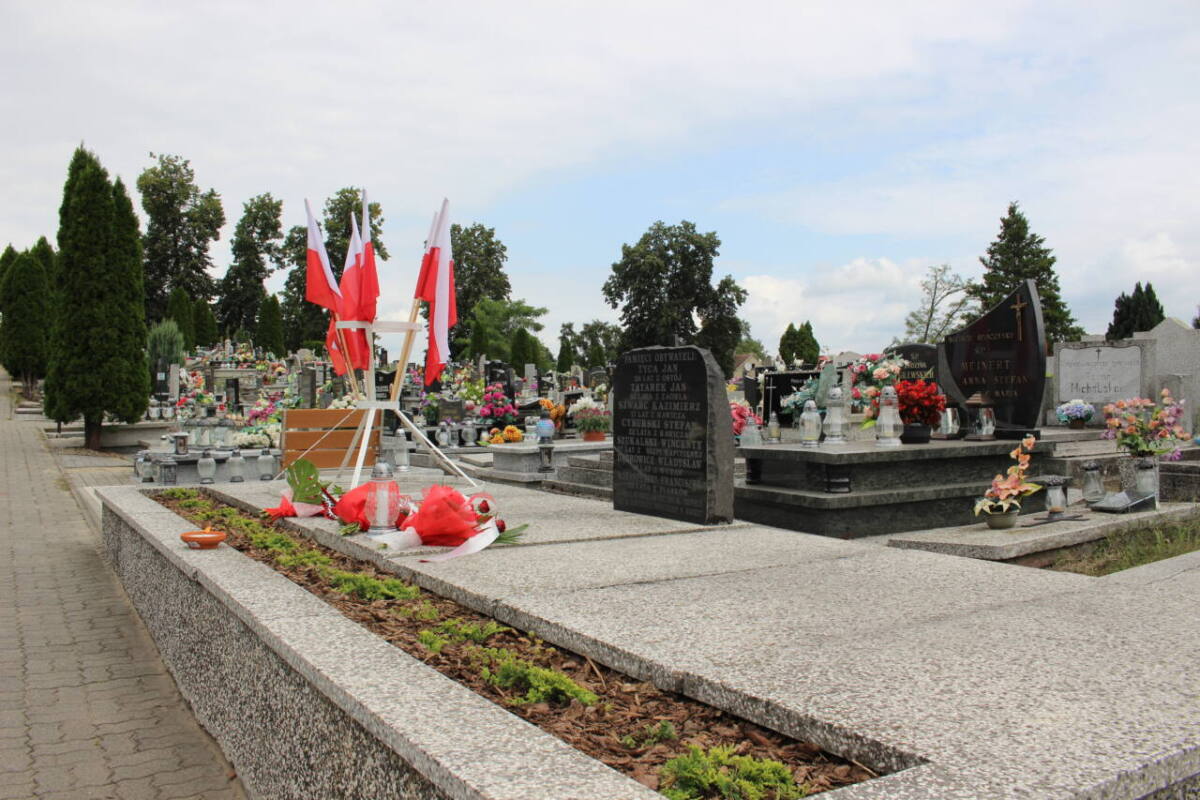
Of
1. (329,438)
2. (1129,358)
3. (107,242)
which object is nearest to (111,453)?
(107,242)

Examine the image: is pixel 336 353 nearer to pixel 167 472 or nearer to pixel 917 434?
pixel 167 472

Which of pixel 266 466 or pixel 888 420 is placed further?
pixel 266 466

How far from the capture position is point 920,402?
8109mm

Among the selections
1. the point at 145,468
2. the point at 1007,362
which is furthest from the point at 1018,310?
the point at 145,468

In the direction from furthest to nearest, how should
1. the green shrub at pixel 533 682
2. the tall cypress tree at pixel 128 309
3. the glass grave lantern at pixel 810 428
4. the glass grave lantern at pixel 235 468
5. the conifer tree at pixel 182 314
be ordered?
the conifer tree at pixel 182 314 → the tall cypress tree at pixel 128 309 → the glass grave lantern at pixel 235 468 → the glass grave lantern at pixel 810 428 → the green shrub at pixel 533 682

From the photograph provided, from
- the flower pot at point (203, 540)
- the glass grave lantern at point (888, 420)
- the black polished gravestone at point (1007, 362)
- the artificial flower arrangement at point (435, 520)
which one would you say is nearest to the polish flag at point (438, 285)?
the artificial flower arrangement at point (435, 520)

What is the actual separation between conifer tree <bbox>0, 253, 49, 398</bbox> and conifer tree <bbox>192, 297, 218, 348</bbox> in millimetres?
9027

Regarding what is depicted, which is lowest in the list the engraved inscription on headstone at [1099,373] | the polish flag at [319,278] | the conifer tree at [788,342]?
the engraved inscription on headstone at [1099,373]

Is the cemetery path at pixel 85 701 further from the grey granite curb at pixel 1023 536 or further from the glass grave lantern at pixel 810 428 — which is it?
the glass grave lantern at pixel 810 428

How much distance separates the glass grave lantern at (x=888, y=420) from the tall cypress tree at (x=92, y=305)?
58.8 ft

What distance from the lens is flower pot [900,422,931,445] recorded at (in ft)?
25.6

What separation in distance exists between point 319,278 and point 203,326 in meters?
43.1

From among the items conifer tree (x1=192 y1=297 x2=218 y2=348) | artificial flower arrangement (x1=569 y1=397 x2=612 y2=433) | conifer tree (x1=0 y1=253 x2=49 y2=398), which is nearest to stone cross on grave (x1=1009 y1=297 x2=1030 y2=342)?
artificial flower arrangement (x1=569 y1=397 x2=612 y2=433)

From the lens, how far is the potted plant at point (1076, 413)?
1387cm
